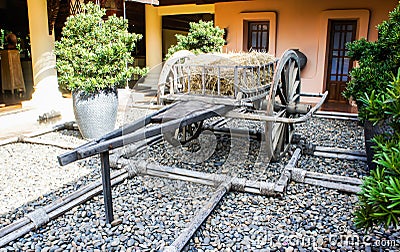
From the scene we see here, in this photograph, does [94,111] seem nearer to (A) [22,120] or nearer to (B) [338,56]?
(A) [22,120]

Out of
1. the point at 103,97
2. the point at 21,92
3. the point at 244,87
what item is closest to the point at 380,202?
the point at 244,87

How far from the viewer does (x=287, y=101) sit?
4.33 metres

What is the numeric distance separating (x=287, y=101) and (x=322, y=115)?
7.78 feet

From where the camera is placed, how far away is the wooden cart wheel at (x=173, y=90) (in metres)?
3.88

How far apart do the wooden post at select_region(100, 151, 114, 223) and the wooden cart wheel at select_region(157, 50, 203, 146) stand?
54.0 inches

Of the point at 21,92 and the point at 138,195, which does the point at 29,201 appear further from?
the point at 21,92

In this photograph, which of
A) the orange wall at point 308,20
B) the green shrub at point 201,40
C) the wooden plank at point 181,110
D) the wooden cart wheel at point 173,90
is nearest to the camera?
the wooden plank at point 181,110

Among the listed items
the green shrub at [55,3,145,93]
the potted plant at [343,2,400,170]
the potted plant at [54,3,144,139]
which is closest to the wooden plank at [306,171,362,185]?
the potted plant at [343,2,400,170]

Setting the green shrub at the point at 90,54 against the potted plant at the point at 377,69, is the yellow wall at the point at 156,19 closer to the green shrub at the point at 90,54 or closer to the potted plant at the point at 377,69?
the green shrub at the point at 90,54

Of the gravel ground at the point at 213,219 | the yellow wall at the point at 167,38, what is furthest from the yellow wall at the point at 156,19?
the gravel ground at the point at 213,219

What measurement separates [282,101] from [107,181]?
2501 mm

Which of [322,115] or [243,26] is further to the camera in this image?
[243,26]

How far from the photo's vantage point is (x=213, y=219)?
110 inches

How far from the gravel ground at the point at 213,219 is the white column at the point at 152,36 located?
6.50 meters
